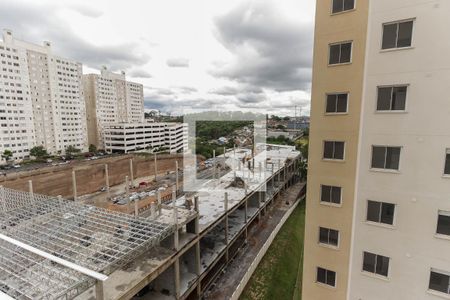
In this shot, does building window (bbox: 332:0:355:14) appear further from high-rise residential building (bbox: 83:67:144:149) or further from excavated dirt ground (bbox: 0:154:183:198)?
high-rise residential building (bbox: 83:67:144:149)

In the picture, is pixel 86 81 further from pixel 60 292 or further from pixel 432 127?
pixel 432 127

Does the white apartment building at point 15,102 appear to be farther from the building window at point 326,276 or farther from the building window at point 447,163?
the building window at point 447,163

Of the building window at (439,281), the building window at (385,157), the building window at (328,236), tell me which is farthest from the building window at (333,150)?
the building window at (439,281)

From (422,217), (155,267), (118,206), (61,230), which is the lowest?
(118,206)

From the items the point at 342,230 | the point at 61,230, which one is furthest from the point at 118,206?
the point at 342,230

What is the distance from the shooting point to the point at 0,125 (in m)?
41.4

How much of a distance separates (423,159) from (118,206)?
98.3 ft

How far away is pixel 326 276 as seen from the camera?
24.1ft

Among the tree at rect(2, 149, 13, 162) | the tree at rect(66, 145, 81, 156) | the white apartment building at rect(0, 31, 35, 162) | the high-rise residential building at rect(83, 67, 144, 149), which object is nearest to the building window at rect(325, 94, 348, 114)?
the tree at rect(2, 149, 13, 162)

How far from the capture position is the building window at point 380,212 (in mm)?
6093

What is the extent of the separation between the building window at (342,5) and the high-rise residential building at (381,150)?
3 cm

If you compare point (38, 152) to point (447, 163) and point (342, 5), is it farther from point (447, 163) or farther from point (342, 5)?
point (447, 163)

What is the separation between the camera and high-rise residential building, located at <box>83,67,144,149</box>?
61562 millimetres

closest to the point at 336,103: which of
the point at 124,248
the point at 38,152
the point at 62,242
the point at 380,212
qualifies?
the point at 380,212
